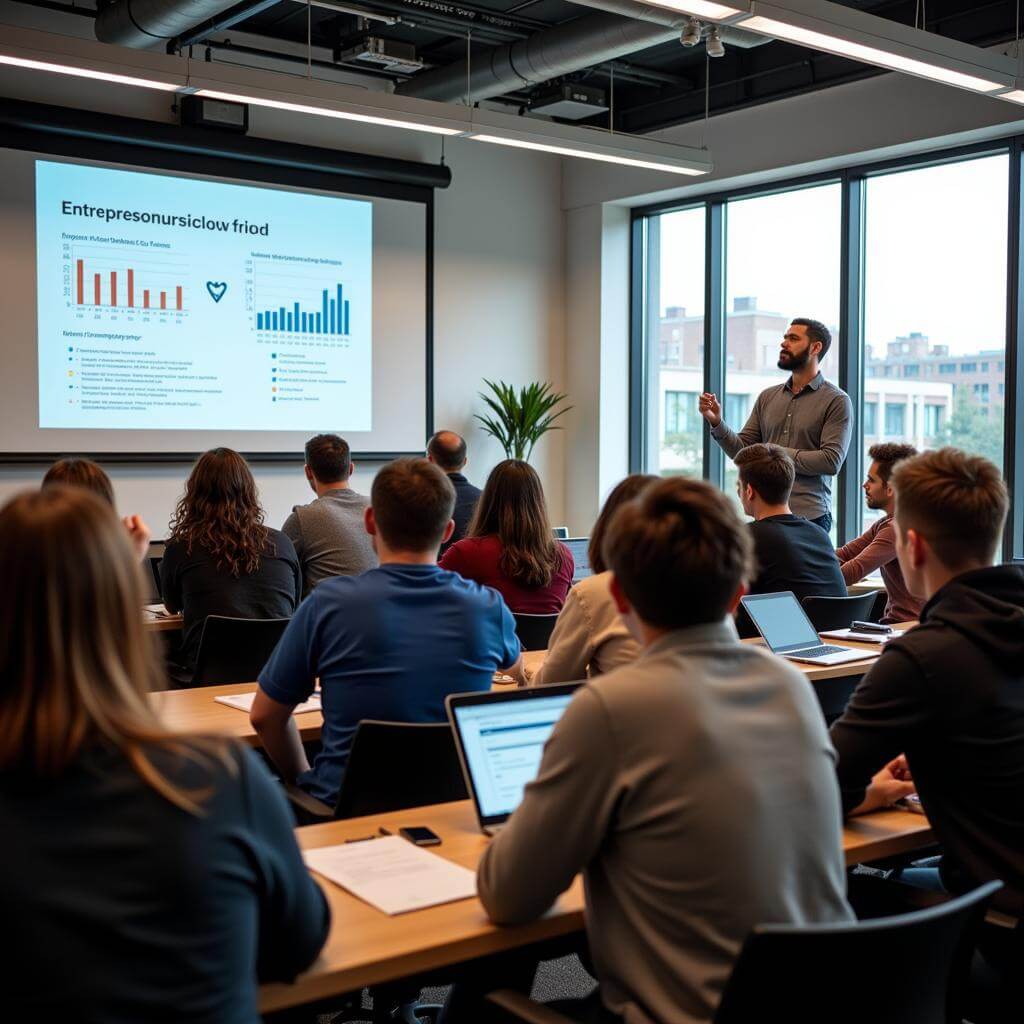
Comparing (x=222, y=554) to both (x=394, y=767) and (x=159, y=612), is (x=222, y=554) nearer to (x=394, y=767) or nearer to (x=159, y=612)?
(x=159, y=612)

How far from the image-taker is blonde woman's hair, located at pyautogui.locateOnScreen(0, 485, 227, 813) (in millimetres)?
1179

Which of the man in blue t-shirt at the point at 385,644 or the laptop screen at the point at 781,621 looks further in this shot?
the laptop screen at the point at 781,621

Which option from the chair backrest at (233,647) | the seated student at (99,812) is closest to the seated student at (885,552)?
the chair backrest at (233,647)

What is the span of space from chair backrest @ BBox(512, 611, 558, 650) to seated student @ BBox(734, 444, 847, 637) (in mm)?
736

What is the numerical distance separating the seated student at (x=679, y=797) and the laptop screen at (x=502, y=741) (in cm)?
37

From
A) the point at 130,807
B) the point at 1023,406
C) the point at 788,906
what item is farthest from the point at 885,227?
the point at 130,807

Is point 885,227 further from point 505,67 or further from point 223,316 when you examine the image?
point 223,316

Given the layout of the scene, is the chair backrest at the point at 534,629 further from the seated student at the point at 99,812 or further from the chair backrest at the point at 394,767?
the seated student at the point at 99,812

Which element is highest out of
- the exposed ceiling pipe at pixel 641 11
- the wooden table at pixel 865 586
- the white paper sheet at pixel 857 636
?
the exposed ceiling pipe at pixel 641 11

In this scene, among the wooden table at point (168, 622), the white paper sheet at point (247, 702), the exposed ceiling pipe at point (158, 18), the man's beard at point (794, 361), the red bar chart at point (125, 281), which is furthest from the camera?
the red bar chart at point (125, 281)

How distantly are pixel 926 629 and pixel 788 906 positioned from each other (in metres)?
0.69

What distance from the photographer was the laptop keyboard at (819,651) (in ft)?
11.8

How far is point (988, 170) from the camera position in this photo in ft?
21.0

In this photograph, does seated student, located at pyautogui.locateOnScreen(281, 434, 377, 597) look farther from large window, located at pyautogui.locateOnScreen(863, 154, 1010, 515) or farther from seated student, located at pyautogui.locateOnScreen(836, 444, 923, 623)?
large window, located at pyautogui.locateOnScreen(863, 154, 1010, 515)
